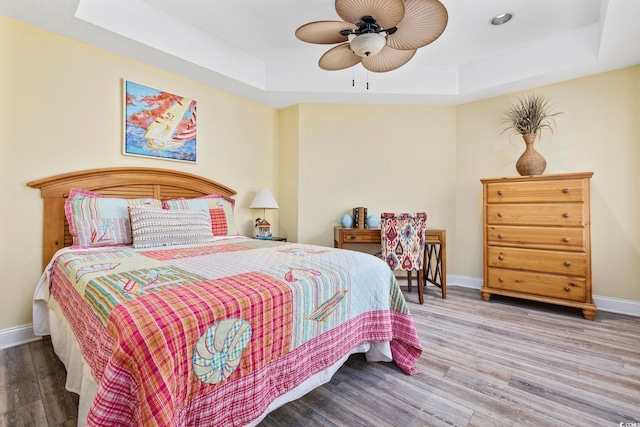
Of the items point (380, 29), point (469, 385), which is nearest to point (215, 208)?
point (380, 29)

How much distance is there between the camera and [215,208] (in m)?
2.88

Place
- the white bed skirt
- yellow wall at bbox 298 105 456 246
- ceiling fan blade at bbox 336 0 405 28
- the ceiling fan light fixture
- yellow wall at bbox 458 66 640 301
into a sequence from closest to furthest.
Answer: the white bed skirt
ceiling fan blade at bbox 336 0 405 28
the ceiling fan light fixture
yellow wall at bbox 458 66 640 301
yellow wall at bbox 298 105 456 246

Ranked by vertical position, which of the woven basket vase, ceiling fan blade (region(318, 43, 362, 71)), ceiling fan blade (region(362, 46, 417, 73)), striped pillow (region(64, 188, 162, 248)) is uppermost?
ceiling fan blade (region(318, 43, 362, 71))

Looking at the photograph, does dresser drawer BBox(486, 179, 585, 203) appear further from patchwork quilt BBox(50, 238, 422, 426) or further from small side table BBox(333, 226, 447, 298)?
patchwork quilt BBox(50, 238, 422, 426)

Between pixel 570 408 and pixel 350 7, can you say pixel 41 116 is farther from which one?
pixel 570 408

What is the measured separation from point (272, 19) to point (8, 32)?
195cm

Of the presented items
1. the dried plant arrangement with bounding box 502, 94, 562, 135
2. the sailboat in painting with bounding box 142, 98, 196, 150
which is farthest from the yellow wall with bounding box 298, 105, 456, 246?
the sailboat in painting with bounding box 142, 98, 196, 150

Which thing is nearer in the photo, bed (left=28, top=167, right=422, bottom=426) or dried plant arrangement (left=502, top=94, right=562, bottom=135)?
bed (left=28, top=167, right=422, bottom=426)

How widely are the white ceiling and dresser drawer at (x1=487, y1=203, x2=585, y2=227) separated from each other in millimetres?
1345

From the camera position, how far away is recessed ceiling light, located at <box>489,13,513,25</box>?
A: 251 centimetres

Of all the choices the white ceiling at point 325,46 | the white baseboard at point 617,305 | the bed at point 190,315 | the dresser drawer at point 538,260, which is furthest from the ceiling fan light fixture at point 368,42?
the white baseboard at point 617,305

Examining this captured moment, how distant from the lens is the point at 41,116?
7.34ft

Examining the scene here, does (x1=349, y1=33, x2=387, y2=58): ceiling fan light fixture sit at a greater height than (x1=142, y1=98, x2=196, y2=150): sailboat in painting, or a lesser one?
greater

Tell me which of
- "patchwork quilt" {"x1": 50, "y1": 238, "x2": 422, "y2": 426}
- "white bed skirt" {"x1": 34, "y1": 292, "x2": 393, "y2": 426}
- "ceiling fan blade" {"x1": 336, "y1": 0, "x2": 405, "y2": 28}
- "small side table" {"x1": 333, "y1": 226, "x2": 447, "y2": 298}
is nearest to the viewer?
"patchwork quilt" {"x1": 50, "y1": 238, "x2": 422, "y2": 426}
